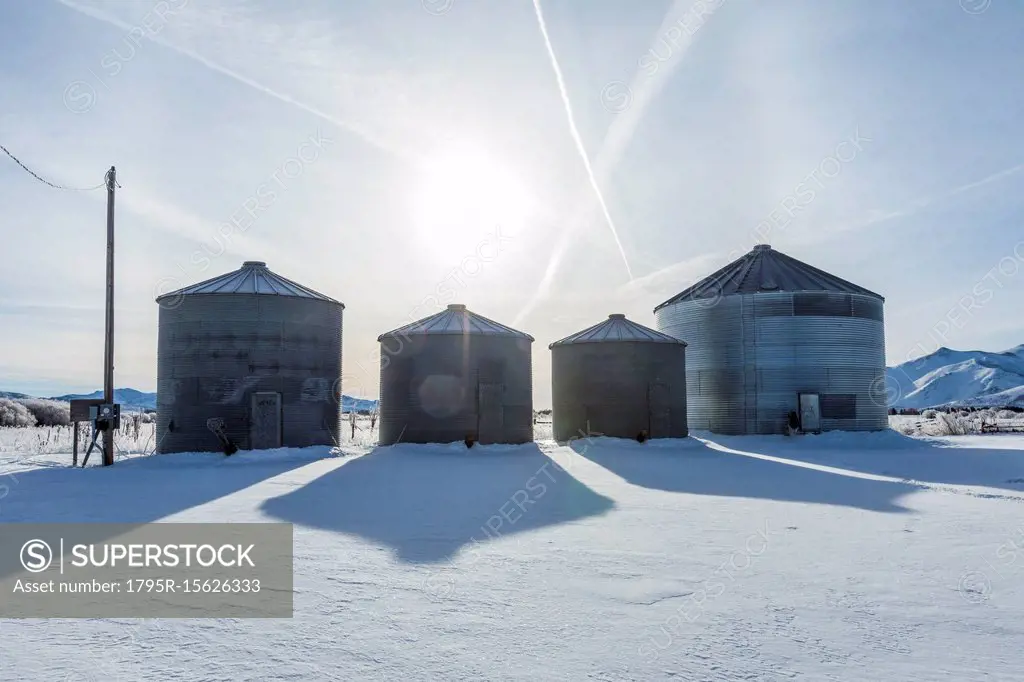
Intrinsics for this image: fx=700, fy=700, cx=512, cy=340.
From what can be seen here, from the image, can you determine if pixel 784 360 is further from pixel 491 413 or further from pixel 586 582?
pixel 586 582

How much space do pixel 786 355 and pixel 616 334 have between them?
25.3ft

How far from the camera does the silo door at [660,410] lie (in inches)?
1115

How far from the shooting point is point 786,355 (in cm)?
3047

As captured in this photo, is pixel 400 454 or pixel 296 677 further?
pixel 400 454

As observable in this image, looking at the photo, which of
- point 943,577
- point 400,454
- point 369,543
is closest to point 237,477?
point 400,454

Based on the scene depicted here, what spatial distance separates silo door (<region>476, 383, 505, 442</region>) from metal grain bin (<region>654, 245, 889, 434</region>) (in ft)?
35.9

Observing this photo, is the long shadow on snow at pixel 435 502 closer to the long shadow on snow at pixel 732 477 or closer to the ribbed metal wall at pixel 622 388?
the long shadow on snow at pixel 732 477

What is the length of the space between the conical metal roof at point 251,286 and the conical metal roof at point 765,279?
17.8m

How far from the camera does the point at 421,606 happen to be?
21.7 feet

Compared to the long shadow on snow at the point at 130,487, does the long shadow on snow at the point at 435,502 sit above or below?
below

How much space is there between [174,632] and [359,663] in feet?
5.96

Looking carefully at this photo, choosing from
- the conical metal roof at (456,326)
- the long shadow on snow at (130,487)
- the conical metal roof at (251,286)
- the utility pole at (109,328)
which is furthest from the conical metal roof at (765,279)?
the utility pole at (109,328)

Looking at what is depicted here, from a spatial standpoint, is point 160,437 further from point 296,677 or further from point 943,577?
point 943,577

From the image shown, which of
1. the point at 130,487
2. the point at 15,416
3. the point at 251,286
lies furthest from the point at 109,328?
the point at 15,416
